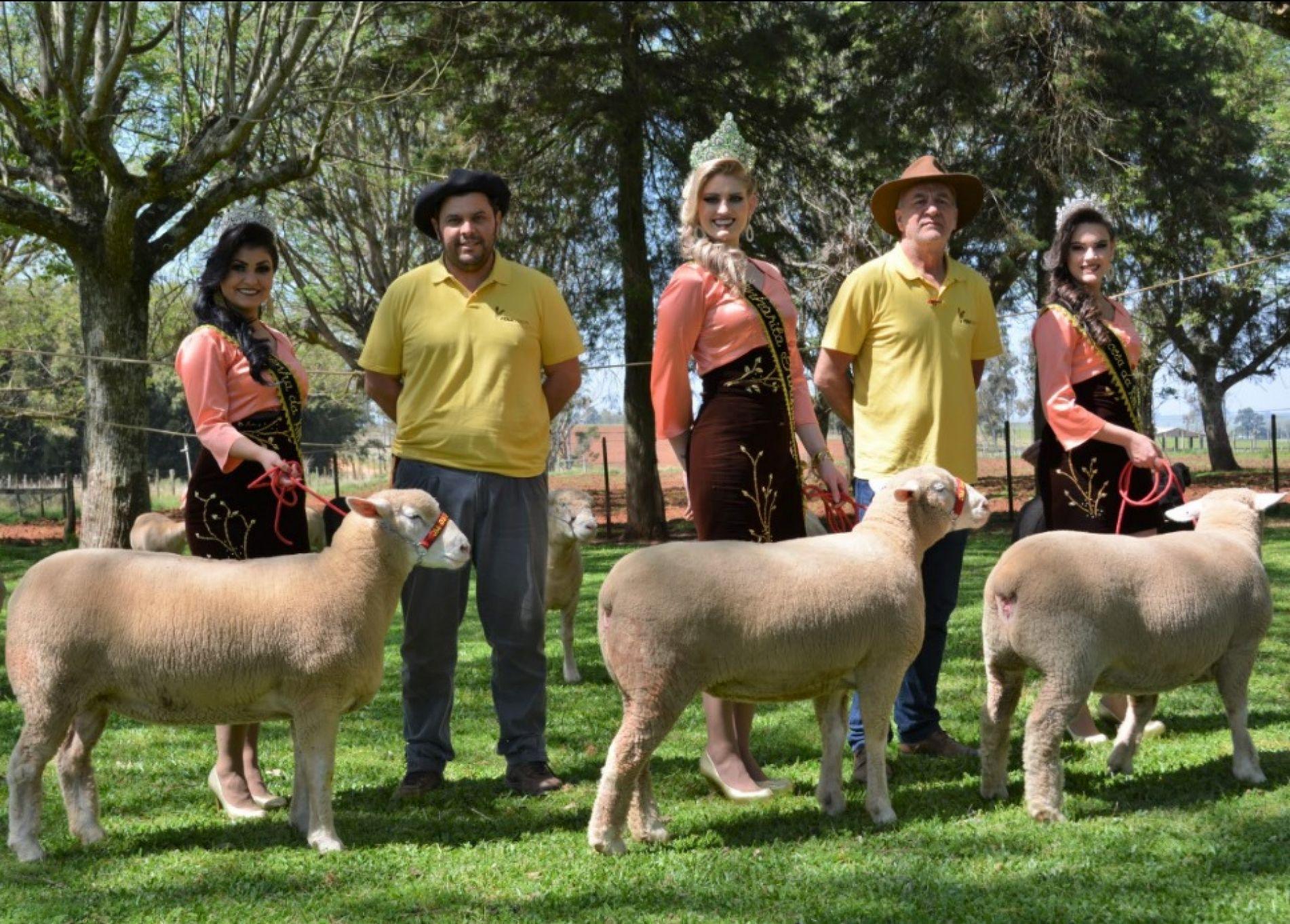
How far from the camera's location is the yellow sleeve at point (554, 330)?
5.30 m

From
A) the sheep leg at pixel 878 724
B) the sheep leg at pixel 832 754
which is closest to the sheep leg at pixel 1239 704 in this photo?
the sheep leg at pixel 878 724

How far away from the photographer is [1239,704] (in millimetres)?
4832

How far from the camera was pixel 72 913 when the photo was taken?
378cm

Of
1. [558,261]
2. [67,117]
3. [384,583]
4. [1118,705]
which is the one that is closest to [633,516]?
[558,261]

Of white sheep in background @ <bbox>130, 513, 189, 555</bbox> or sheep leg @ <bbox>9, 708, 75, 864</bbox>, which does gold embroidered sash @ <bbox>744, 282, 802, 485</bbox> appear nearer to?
sheep leg @ <bbox>9, 708, 75, 864</bbox>

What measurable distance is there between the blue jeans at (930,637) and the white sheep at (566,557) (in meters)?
2.66

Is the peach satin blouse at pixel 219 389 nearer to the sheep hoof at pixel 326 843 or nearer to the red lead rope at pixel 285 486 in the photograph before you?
the red lead rope at pixel 285 486

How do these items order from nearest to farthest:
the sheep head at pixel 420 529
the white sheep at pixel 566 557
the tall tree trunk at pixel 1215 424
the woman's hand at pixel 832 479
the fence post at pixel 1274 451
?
the sheep head at pixel 420 529 → the woman's hand at pixel 832 479 → the white sheep at pixel 566 557 → the fence post at pixel 1274 451 → the tall tree trunk at pixel 1215 424

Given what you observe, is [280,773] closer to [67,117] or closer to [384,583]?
[384,583]

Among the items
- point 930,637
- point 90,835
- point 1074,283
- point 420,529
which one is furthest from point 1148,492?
point 90,835

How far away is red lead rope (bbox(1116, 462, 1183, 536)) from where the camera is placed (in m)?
5.23

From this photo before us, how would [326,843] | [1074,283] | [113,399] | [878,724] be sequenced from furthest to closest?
[113,399]
[1074,283]
[878,724]
[326,843]

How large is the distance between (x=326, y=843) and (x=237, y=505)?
1432 millimetres

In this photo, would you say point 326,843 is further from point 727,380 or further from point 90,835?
point 727,380
